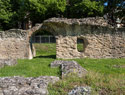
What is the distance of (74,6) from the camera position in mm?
20391

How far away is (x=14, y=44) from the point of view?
11.0 meters

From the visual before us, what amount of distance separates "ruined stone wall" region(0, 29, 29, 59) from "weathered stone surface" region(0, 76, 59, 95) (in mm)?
6802

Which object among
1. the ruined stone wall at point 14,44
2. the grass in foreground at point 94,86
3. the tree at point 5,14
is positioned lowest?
the grass in foreground at point 94,86

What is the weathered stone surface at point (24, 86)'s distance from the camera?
3.58 meters

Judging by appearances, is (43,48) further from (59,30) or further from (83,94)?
(83,94)

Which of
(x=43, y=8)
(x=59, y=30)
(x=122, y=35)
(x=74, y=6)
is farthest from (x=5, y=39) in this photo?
(x=74, y=6)

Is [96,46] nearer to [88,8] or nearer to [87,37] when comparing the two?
[87,37]

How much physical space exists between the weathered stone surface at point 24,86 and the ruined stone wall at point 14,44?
680cm

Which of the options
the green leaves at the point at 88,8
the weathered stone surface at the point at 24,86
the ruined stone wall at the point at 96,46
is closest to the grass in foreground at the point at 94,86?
the weathered stone surface at the point at 24,86

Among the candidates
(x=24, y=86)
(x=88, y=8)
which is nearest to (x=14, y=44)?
(x=24, y=86)

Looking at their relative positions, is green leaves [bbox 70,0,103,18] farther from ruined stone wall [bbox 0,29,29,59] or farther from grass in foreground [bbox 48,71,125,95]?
grass in foreground [bbox 48,71,125,95]

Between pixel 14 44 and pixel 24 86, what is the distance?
24.8ft

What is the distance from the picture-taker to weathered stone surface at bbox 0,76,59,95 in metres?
3.58

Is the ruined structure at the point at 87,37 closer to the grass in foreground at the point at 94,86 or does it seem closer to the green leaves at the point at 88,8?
the grass in foreground at the point at 94,86
